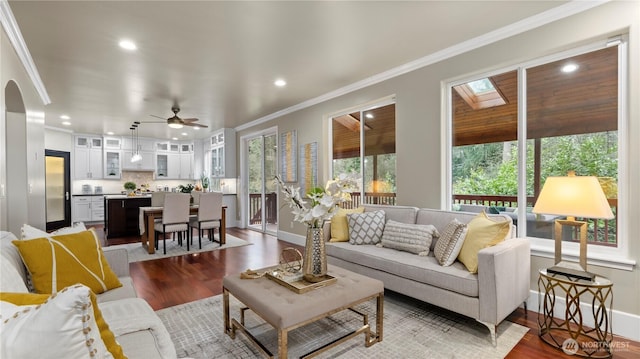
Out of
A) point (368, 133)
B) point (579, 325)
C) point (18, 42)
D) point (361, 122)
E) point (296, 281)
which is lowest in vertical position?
point (579, 325)

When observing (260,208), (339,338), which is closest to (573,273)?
(339,338)

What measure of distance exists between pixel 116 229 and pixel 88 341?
23.4 feet

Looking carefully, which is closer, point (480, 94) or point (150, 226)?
point (480, 94)

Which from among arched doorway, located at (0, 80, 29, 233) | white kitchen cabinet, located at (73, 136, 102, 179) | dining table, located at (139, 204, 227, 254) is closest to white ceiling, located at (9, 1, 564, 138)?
arched doorway, located at (0, 80, 29, 233)

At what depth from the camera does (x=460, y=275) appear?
7.81 ft

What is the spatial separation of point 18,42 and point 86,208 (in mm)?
6931

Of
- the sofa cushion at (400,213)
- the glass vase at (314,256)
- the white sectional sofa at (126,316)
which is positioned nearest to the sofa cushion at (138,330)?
the white sectional sofa at (126,316)

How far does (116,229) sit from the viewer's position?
21.6 feet

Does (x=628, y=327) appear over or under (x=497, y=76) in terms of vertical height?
under

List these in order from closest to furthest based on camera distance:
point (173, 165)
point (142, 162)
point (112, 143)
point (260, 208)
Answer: point (260, 208) < point (112, 143) < point (142, 162) < point (173, 165)

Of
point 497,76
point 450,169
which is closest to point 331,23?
point 497,76

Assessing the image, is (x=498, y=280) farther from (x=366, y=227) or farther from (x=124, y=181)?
(x=124, y=181)

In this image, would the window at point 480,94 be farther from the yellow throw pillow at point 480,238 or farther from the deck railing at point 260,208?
the deck railing at point 260,208

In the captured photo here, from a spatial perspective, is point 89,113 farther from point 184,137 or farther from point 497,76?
point 497,76
